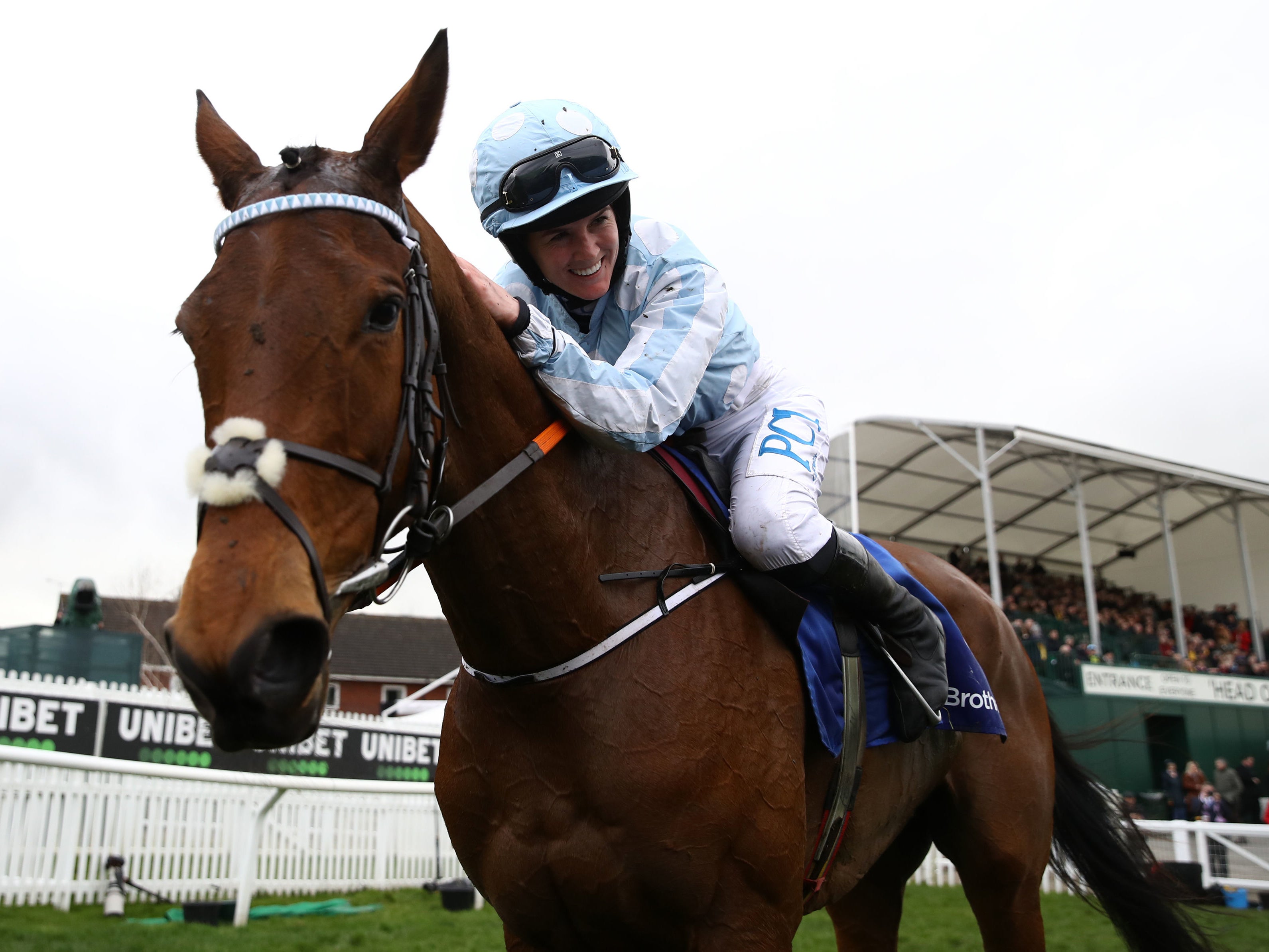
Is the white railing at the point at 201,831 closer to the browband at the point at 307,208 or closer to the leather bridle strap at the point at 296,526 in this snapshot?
the browband at the point at 307,208

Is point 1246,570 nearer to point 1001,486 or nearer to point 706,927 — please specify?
point 1001,486

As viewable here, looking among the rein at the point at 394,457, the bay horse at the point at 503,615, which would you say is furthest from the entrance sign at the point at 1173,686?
the rein at the point at 394,457

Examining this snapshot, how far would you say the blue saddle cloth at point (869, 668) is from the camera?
249cm

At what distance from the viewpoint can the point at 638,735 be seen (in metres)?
2.07

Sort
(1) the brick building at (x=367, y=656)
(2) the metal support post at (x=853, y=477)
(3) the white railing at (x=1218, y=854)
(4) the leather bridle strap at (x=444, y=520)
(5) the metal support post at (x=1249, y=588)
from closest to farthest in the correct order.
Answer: (4) the leather bridle strap at (x=444, y=520) → (3) the white railing at (x=1218, y=854) → (2) the metal support post at (x=853, y=477) → (5) the metal support post at (x=1249, y=588) → (1) the brick building at (x=367, y=656)

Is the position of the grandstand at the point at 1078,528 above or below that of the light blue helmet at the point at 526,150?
above

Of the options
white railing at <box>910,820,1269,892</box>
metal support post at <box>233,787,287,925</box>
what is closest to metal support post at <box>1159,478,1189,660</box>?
white railing at <box>910,820,1269,892</box>

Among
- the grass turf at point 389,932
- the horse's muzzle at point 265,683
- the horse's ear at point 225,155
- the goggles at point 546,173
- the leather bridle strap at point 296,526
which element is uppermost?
the goggles at point 546,173

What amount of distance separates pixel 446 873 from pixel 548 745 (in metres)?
9.63

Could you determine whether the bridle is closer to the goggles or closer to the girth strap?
the girth strap

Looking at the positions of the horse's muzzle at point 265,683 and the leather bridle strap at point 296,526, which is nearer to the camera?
the horse's muzzle at point 265,683

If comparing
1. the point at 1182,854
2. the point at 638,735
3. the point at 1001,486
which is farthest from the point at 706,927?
the point at 1001,486

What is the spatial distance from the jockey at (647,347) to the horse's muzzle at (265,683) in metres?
0.92

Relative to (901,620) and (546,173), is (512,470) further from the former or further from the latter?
(901,620)
